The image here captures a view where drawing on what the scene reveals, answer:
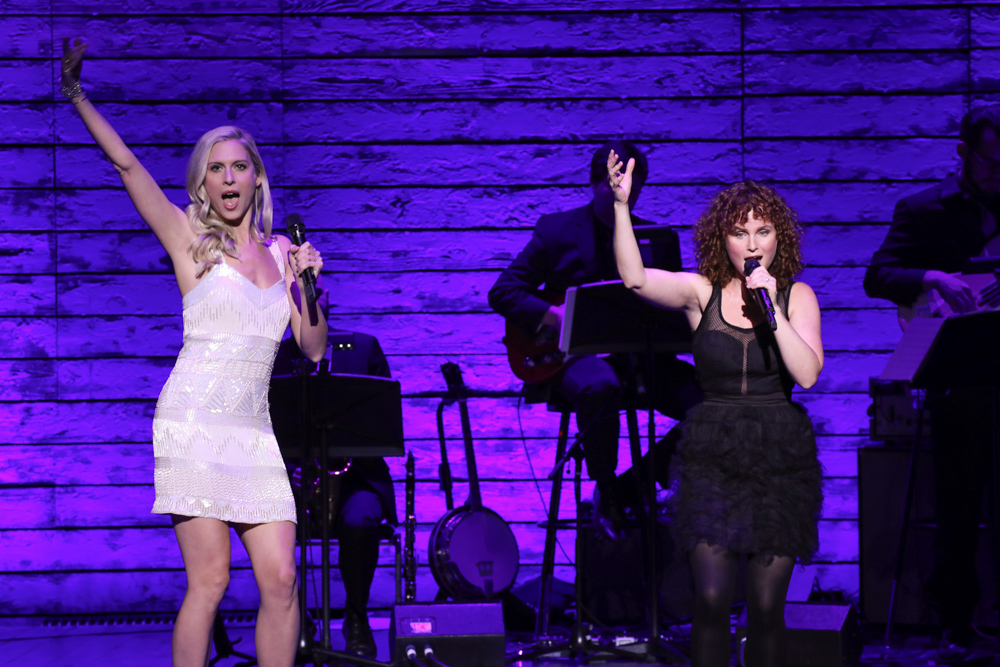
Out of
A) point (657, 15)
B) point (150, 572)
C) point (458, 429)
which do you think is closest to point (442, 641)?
point (458, 429)

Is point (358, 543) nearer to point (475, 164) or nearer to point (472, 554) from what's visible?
point (472, 554)

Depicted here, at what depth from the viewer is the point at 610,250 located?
4109 millimetres

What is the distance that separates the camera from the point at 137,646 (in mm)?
4277

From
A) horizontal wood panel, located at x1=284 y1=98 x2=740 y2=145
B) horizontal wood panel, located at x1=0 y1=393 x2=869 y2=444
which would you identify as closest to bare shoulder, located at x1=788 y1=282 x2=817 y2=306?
horizontal wood panel, located at x1=0 y1=393 x2=869 y2=444

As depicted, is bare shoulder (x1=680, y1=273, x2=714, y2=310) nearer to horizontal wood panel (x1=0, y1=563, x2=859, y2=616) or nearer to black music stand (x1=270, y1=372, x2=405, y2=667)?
black music stand (x1=270, y1=372, x2=405, y2=667)

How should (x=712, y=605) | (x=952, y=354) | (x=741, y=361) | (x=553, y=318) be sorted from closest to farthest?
(x=712, y=605) < (x=741, y=361) < (x=952, y=354) < (x=553, y=318)

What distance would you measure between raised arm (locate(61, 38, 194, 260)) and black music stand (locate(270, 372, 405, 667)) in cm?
83

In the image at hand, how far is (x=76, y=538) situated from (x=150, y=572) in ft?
1.32

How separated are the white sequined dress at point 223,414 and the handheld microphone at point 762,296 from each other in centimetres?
124

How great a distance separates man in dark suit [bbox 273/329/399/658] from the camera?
3.89 meters

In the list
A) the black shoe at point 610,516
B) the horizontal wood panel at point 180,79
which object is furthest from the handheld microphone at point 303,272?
the horizontal wood panel at point 180,79

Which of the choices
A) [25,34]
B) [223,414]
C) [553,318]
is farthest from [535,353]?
[25,34]

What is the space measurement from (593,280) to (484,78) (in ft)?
4.96

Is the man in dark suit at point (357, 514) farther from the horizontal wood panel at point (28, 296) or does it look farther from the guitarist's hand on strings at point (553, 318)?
the horizontal wood panel at point (28, 296)
